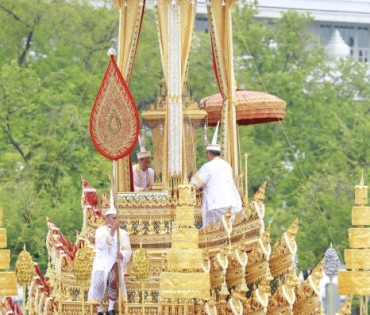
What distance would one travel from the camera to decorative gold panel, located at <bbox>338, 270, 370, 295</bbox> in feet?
79.6

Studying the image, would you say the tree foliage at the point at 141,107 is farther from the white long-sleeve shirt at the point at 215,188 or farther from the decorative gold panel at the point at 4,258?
the white long-sleeve shirt at the point at 215,188

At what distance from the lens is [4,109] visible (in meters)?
42.0

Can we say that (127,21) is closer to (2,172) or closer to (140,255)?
(140,255)

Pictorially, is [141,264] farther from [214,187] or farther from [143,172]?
[143,172]

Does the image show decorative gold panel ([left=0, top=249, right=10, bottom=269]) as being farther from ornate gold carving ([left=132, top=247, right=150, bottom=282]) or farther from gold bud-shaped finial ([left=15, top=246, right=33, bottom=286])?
ornate gold carving ([left=132, top=247, right=150, bottom=282])

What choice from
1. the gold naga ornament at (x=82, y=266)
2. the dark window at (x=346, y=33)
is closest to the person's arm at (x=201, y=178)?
the gold naga ornament at (x=82, y=266)

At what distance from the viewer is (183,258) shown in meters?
22.2

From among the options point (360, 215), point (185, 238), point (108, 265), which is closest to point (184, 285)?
point (185, 238)

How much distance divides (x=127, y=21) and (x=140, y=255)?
12.9 feet

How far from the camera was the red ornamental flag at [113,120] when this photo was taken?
22984mm

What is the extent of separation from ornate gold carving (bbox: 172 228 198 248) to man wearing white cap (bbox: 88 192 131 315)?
1158 mm

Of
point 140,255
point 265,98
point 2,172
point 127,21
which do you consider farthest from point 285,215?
point 140,255

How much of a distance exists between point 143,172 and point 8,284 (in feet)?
6.83

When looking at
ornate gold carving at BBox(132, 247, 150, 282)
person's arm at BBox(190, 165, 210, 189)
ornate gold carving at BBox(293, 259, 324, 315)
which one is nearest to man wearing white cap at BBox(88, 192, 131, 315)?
ornate gold carving at BBox(132, 247, 150, 282)
